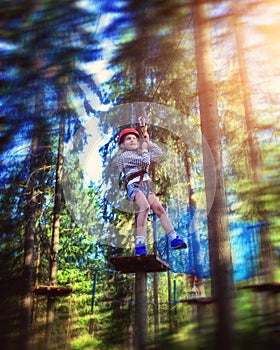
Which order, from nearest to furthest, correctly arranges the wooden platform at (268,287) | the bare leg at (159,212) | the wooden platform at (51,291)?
the wooden platform at (268,287) < the bare leg at (159,212) < the wooden platform at (51,291)

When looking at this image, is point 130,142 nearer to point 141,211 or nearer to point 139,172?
point 139,172

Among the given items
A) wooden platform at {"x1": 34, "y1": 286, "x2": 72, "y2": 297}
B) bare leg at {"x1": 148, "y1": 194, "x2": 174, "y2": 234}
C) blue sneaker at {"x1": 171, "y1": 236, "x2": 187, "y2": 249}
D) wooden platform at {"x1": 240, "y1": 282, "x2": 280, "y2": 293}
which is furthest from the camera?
wooden platform at {"x1": 34, "y1": 286, "x2": 72, "y2": 297}

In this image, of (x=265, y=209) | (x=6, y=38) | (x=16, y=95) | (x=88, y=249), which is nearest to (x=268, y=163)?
(x=265, y=209)

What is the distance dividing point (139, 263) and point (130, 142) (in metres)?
1.17

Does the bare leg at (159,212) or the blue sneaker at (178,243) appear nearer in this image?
the blue sneaker at (178,243)

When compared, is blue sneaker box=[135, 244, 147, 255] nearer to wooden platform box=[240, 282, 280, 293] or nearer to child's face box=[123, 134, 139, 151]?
child's face box=[123, 134, 139, 151]

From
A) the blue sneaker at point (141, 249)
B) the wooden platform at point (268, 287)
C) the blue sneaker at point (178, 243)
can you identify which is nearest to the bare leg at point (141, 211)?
the blue sneaker at point (141, 249)

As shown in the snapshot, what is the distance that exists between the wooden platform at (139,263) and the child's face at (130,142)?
0.99 meters

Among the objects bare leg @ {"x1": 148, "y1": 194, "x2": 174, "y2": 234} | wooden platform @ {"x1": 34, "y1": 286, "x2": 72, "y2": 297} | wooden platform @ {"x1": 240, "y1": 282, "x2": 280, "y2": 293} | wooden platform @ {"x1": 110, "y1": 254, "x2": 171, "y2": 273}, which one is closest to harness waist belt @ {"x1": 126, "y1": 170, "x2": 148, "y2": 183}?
bare leg @ {"x1": 148, "y1": 194, "x2": 174, "y2": 234}

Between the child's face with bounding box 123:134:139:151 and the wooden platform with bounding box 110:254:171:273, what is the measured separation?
990mm

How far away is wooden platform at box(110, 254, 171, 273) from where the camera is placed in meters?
3.53

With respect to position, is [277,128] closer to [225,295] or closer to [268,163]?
[268,163]

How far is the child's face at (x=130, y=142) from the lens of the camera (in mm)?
3342

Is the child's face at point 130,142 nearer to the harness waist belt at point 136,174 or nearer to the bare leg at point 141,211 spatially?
the harness waist belt at point 136,174
